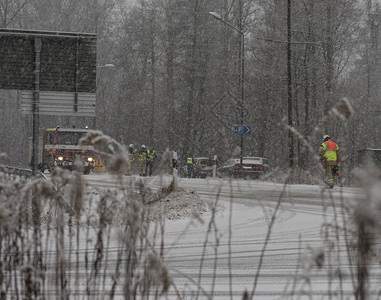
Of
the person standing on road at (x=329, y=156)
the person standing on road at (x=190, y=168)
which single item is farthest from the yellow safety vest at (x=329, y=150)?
the person standing on road at (x=190, y=168)

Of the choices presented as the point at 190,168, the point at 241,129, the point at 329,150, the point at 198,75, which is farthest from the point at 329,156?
the point at 198,75

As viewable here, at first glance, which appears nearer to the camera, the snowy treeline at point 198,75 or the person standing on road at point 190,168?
the person standing on road at point 190,168

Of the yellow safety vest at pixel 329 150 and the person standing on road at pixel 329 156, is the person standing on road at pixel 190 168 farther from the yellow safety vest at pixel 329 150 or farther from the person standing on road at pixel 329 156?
the yellow safety vest at pixel 329 150

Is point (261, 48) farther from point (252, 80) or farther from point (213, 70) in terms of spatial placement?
point (213, 70)

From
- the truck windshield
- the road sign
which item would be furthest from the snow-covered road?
the truck windshield

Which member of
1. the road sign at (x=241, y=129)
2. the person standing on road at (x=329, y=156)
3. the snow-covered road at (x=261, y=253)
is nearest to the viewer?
the snow-covered road at (x=261, y=253)

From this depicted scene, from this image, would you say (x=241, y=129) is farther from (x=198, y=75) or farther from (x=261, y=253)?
(x=261, y=253)

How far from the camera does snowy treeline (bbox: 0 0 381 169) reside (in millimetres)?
46438

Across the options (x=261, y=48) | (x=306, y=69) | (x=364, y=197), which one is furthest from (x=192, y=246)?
(x=261, y=48)

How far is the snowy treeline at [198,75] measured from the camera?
46.4 m

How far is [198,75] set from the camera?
5434cm

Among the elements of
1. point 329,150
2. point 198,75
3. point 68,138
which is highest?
point 198,75

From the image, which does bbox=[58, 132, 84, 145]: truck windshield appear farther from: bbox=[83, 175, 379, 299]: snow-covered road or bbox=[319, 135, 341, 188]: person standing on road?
bbox=[83, 175, 379, 299]: snow-covered road

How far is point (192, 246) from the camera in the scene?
8.71 metres
